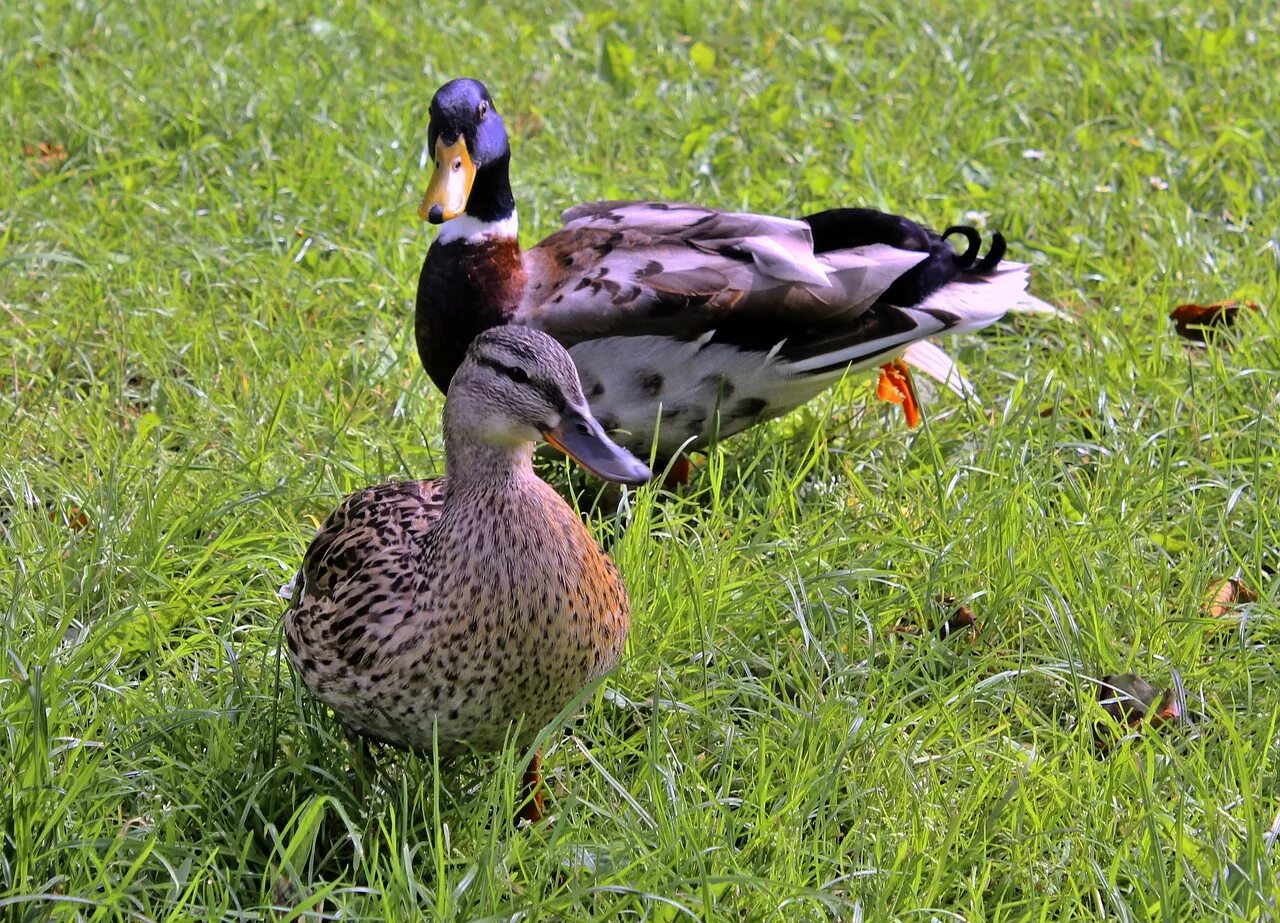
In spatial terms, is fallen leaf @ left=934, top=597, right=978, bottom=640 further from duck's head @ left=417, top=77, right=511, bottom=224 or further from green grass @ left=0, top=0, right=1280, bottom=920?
duck's head @ left=417, top=77, right=511, bottom=224

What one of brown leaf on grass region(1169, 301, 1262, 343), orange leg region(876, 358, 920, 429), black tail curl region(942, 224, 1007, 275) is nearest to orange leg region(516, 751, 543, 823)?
orange leg region(876, 358, 920, 429)

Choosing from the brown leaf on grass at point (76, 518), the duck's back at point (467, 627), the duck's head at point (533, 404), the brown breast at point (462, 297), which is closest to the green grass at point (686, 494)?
the brown leaf on grass at point (76, 518)

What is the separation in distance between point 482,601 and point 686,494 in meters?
1.29

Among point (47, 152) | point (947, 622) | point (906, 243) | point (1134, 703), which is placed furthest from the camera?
point (47, 152)

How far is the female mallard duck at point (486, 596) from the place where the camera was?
229cm

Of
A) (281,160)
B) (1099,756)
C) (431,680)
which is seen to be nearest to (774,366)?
(1099,756)

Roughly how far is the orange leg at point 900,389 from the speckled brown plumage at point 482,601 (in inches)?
56.0

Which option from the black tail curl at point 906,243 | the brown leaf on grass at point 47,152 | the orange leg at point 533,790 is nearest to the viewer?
the orange leg at point 533,790

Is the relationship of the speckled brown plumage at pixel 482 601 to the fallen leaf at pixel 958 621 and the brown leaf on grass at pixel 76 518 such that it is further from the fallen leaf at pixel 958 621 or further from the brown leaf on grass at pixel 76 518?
the brown leaf on grass at pixel 76 518

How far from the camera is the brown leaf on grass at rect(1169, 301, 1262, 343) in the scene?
4.01m

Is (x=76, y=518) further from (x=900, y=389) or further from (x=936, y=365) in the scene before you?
(x=936, y=365)

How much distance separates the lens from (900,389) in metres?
3.71

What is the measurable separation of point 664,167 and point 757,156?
0.31 metres

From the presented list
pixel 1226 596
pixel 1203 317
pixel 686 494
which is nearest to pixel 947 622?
pixel 1226 596
